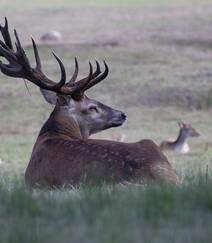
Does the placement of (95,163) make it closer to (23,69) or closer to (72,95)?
(72,95)

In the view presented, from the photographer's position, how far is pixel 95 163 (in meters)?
8.44

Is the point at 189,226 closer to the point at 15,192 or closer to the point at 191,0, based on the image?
the point at 15,192

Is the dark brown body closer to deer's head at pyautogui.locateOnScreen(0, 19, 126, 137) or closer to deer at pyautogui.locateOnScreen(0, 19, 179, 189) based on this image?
deer at pyautogui.locateOnScreen(0, 19, 179, 189)

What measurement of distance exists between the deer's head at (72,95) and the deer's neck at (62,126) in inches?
3.8

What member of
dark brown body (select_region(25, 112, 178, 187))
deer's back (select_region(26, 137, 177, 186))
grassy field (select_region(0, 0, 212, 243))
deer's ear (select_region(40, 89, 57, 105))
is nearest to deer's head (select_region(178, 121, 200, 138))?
grassy field (select_region(0, 0, 212, 243))

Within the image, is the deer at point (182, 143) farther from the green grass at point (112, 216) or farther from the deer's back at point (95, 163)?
the green grass at point (112, 216)

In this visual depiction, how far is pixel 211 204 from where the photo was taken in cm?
570

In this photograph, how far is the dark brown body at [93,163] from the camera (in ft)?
27.0

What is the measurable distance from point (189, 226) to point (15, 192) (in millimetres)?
1383

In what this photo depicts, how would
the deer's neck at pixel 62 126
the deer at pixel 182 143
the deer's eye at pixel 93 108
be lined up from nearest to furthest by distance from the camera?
the deer's neck at pixel 62 126, the deer's eye at pixel 93 108, the deer at pixel 182 143

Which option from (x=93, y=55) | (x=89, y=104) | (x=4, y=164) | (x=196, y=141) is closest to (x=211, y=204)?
(x=89, y=104)

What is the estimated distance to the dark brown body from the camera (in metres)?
8.23

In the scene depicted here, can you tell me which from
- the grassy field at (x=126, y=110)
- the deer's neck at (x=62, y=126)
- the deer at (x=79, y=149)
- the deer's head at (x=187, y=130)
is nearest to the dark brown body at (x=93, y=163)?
the deer at (x=79, y=149)

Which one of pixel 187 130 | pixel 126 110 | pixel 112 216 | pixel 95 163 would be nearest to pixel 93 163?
pixel 95 163
